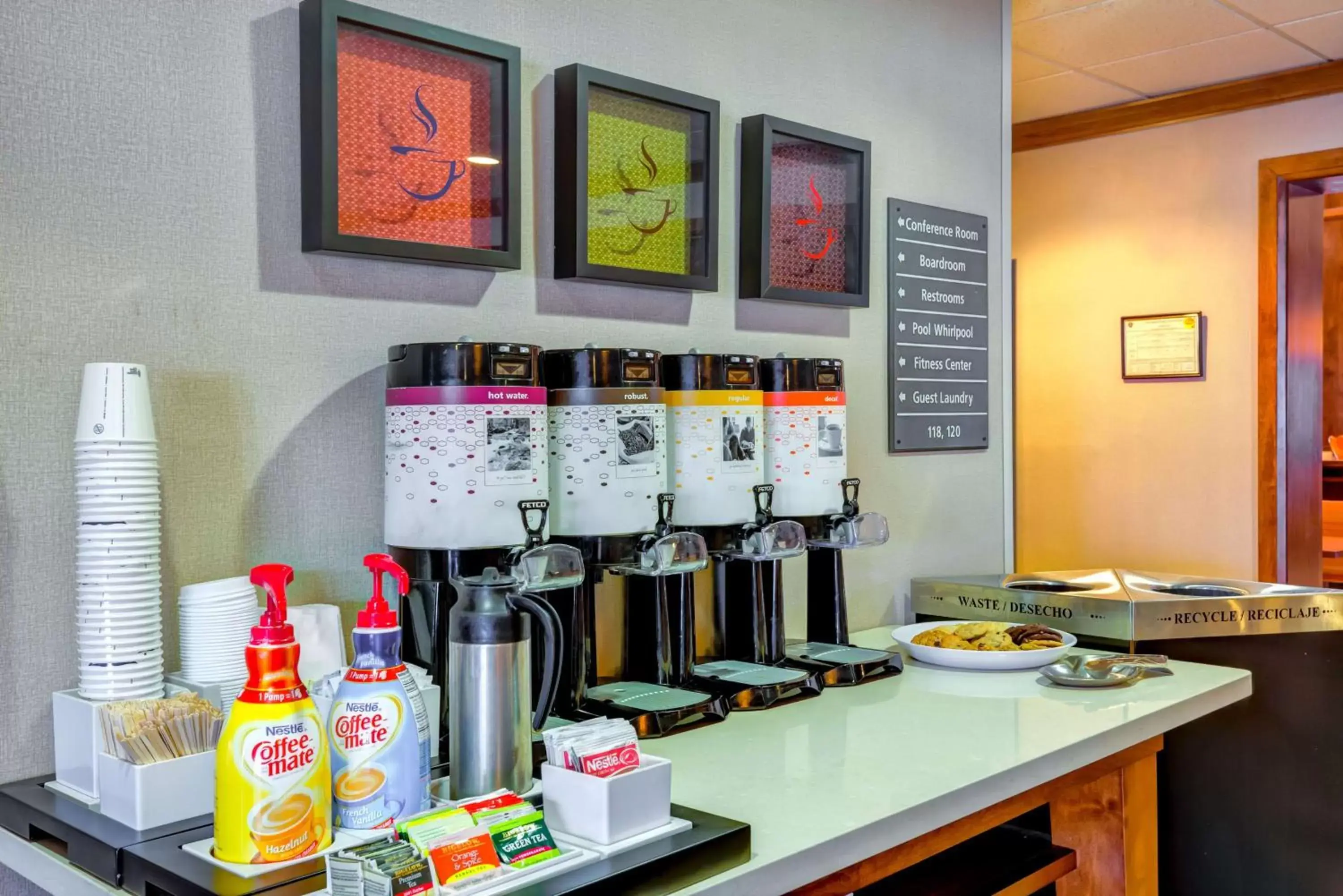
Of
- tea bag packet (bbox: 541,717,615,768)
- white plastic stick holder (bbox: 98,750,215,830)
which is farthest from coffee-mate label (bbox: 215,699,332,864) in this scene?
tea bag packet (bbox: 541,717,615,768)

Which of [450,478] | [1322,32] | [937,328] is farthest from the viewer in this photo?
[1322,32]

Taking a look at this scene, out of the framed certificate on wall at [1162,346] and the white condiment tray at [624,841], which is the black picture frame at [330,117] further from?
the framed certificate on wall at [1162,346]

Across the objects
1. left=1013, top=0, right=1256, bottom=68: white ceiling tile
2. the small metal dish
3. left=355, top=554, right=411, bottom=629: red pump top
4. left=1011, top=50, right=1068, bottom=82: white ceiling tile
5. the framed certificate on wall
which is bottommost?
the small metal dish

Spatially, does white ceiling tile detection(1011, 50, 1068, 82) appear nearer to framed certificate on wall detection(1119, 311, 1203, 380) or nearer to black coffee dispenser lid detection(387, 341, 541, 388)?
framed certificate on wall detection(1119, 311, 1203, 380)

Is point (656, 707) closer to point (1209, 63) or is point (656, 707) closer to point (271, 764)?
point (271, 764)

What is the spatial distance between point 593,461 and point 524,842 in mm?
635

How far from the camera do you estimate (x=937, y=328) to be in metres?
2.54

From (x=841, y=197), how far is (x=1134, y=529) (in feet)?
7.87

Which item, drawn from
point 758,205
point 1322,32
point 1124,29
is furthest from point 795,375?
point 1322,32

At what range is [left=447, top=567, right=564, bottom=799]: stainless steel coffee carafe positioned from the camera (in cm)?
121

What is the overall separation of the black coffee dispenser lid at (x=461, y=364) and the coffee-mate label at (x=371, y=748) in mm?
419

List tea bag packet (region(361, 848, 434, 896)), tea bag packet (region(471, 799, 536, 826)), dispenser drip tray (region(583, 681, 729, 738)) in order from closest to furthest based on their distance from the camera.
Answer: tea bag packet (region(361, 848, 434, 896))
tea bag packet (region(471, 799, 536, 826))
dispenser drip tray (region(583, 681, 729, 738))

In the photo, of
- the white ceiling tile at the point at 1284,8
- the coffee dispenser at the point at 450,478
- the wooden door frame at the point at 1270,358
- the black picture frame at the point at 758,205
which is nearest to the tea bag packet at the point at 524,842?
the coffee dispenser at the point at 450,478

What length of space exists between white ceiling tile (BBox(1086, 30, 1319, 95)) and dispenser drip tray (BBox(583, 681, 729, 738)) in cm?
273
